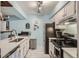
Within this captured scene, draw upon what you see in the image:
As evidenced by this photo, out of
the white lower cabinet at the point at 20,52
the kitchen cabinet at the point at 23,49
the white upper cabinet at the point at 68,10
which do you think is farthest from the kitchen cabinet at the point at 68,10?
the kitchen cabinet at the point at 23,49

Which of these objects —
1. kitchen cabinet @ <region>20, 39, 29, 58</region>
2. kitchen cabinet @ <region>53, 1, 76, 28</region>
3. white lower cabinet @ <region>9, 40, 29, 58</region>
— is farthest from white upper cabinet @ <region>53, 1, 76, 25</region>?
kitchen cabinet @ <region>20, 39, 29, 58</region>

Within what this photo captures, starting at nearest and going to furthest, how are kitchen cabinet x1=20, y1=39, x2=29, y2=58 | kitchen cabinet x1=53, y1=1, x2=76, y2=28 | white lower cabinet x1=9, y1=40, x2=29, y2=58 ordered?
kitchen cabinet x1=53, y1=1, x2=76, y2=28 < white lower cabinet x1=9, y1=40, x2=29, y2=58 < kitchen cabinet x1=20, y1=39, x2=29, y2=58

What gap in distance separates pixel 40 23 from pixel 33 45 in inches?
68.6

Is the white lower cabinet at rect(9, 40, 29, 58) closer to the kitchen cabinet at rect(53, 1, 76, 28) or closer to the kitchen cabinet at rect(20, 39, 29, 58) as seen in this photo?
the kitchen cabinet at rect(20, 39, 29, 58)

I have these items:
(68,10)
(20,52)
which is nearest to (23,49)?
(20,52)

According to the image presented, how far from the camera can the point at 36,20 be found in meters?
9.33

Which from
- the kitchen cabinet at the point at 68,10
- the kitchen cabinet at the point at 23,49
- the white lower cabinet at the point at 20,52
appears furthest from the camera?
the kitchen cabinet at the point at 23,49

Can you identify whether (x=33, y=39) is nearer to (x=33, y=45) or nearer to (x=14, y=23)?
(x=33, y=45)

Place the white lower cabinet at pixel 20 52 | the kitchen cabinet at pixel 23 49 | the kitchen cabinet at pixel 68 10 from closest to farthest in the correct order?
the kitchen cabinet at pixel 68 10
the white lower cabinet at pixel 20 52
the kitchen cabinet at pixel 23 49

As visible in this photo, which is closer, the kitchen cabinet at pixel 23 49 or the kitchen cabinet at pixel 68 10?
the kitchen cabinet at pixel 68 10

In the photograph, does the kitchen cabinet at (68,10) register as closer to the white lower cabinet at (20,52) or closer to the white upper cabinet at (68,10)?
the white upper cabinet at (68,10)

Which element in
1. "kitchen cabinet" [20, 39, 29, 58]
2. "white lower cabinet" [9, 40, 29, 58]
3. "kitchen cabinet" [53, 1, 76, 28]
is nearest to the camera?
"kitchen cabinet" [53, 1, 76, 28]

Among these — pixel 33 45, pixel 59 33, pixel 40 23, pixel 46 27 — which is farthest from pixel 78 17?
pixel 40 23

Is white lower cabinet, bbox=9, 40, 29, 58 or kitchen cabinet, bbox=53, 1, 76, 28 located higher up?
kitchen cabinet, bbox=53, 1, 76, 28
